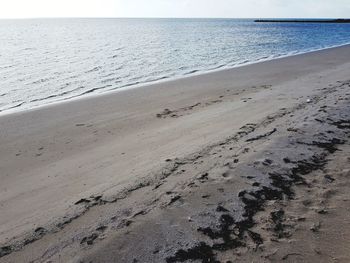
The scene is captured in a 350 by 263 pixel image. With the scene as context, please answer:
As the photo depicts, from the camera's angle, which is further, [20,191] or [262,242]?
[20,191]

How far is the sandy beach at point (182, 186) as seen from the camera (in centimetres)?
390

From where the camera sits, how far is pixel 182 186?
17.3 ft

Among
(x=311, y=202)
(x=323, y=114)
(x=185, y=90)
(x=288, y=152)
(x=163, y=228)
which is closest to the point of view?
(x=163, y=228)

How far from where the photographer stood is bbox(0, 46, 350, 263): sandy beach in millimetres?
3904

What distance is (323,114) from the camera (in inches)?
342

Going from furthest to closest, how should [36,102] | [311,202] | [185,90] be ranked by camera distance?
[185,90] < [36,102] < [311,202]

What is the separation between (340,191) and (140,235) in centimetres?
320

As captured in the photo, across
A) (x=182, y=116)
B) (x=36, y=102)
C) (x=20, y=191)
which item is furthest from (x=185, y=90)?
(x=20, y=191)

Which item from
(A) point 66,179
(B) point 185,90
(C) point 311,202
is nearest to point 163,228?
(C) point 311,202

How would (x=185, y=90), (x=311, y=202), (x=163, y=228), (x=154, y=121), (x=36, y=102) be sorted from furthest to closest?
(x=185, y=90), (x=36, y=102), (x=154, y=121), (x=311, y=202), (x=163, y=228)

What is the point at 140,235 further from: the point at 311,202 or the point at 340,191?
the point at 340,191

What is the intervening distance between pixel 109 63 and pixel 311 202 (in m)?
24.4

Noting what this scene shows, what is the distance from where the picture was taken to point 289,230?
164 inches

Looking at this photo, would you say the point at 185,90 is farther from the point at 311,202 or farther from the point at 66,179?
the point at 311,202
